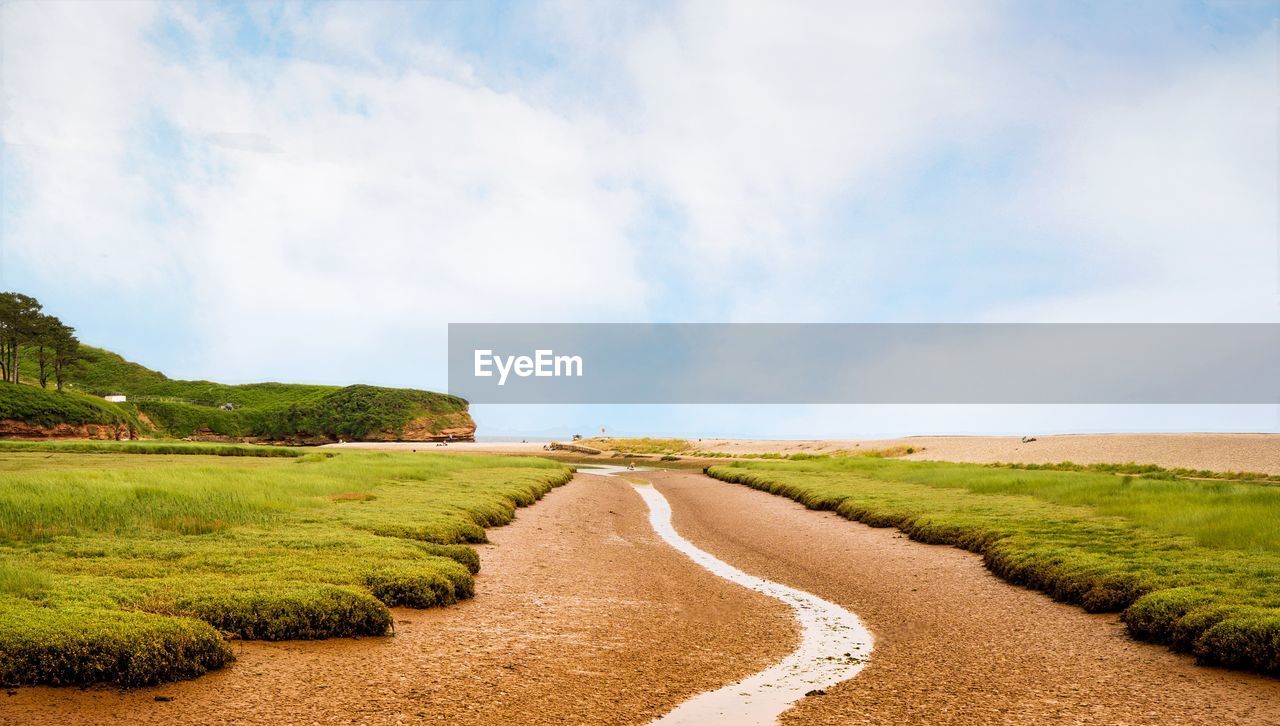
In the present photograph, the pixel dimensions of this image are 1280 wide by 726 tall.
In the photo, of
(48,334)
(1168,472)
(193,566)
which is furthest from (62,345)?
(1168,472)

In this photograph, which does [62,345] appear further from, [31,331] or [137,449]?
[137,449]

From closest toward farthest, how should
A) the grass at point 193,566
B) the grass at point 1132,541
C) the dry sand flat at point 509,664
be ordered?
the dry sand flat at point 509,664, the grass at point 193,566, the grass at point 1132,541

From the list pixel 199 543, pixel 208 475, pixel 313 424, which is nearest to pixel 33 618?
pixel 199 543

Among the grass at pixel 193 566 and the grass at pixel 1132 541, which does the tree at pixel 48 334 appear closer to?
the grass at pixel 193 566

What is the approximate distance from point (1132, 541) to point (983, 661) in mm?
12021

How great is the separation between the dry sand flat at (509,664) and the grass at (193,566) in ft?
1.31

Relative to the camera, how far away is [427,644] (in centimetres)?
1281

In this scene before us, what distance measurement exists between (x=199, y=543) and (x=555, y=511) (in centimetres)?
1968

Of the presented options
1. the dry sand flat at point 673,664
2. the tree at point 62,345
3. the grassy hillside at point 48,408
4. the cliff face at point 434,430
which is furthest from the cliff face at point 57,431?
the dry sand flat at point 673,664

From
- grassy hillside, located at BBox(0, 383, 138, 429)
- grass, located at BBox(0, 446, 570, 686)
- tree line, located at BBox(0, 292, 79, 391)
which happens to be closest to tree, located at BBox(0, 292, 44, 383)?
tree line, located at BBox(0, 292, 79, 391)

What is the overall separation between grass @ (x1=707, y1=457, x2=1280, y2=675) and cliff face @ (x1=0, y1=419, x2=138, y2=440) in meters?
97.2

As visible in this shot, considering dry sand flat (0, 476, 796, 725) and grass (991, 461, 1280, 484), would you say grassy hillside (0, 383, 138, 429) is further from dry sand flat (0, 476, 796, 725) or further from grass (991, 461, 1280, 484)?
grass (991, 461, 1280, 484)

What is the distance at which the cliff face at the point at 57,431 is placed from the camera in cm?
8925

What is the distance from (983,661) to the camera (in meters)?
12.6
